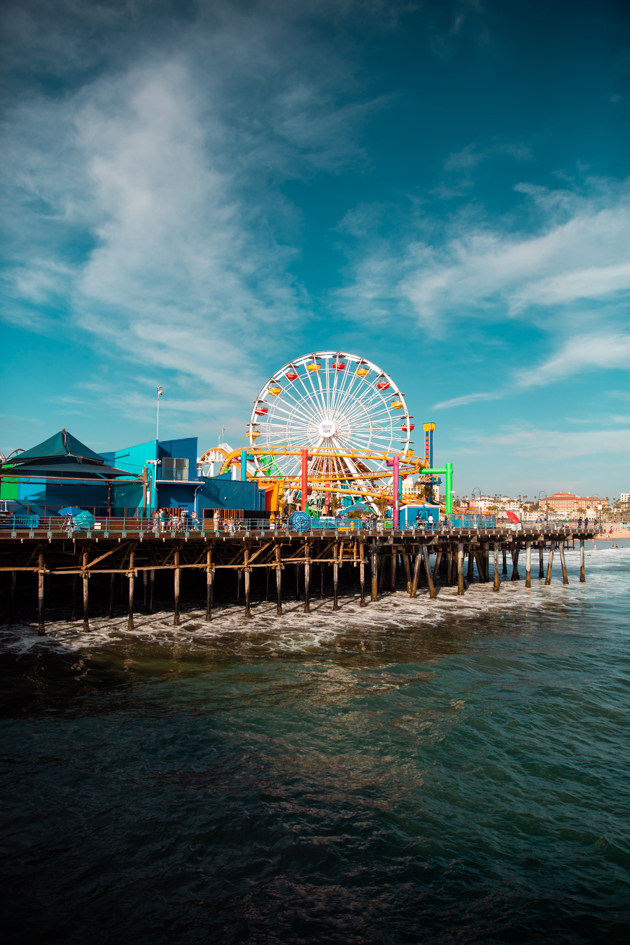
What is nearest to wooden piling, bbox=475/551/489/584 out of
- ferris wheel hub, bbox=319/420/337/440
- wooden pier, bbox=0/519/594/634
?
wooden pier, bbox=0/519/594/634

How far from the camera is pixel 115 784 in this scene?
34.7 ft

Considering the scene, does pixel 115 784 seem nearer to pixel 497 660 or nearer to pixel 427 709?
pixel 427 709

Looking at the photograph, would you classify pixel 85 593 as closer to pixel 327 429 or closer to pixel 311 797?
pixel 311 797

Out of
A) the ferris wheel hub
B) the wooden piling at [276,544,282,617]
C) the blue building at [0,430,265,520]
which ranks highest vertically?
the ferris wheel hub

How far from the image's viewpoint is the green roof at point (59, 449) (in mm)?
26956

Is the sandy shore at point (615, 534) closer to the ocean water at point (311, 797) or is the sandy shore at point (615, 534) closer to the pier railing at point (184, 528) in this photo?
the pier railing at point (184, 528)

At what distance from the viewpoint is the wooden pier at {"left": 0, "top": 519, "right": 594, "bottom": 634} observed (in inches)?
901

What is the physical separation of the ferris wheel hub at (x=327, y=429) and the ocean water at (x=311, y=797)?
39.5m

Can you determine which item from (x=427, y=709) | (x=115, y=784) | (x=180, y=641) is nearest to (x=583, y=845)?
(x=427, y=709)

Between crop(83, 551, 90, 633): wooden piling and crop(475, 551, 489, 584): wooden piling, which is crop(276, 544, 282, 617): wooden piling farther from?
crop(475, 551, 489, 584): wooden piling

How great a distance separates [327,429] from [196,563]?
33.5 meters

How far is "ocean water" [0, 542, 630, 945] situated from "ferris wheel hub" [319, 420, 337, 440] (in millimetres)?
39529

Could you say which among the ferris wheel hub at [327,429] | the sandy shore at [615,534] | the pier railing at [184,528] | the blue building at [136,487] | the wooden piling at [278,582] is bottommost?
the sandy shore at [615,534]

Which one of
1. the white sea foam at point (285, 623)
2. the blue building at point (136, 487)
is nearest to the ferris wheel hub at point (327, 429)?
the blue building at point (136, 487)
